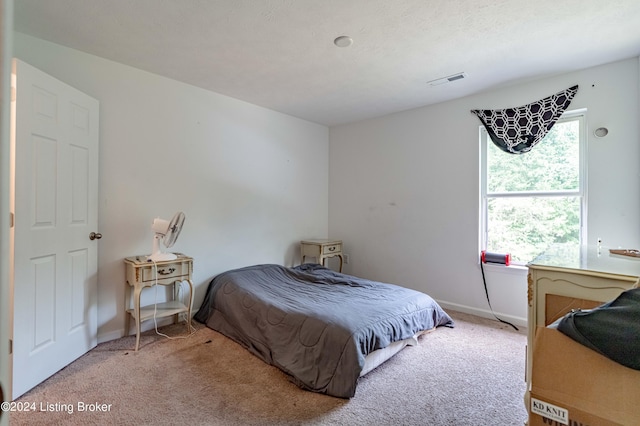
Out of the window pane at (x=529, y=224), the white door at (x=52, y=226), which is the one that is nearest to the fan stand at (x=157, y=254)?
the white door at (x=52, y=226)

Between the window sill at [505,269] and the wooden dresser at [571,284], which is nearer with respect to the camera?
the wooden dresser at [571,284]

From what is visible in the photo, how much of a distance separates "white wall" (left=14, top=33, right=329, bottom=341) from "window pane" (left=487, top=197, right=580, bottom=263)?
2.36 meters

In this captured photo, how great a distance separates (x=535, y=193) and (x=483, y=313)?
1.35m

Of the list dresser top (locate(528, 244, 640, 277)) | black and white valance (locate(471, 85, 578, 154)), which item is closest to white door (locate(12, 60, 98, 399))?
dresser top (locate(528, 244, 640, 277))

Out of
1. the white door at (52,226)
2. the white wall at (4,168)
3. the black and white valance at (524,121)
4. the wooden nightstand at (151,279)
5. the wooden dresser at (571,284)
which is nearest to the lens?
→ the white wall at (4,168)

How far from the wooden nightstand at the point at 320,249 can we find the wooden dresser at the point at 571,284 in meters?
2.59

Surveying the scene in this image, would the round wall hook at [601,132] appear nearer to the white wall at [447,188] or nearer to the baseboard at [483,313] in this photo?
the white wall at [447,188]

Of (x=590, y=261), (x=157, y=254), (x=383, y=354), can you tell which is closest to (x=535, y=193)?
(x=590, y=261)

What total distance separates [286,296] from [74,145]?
6.64 ft

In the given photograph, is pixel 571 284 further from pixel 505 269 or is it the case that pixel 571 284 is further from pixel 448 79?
pixel 448 79

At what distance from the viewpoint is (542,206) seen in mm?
3002

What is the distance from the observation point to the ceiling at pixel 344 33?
1.93 meters

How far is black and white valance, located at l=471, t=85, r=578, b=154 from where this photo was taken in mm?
2818

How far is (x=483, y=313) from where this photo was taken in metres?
3.29
